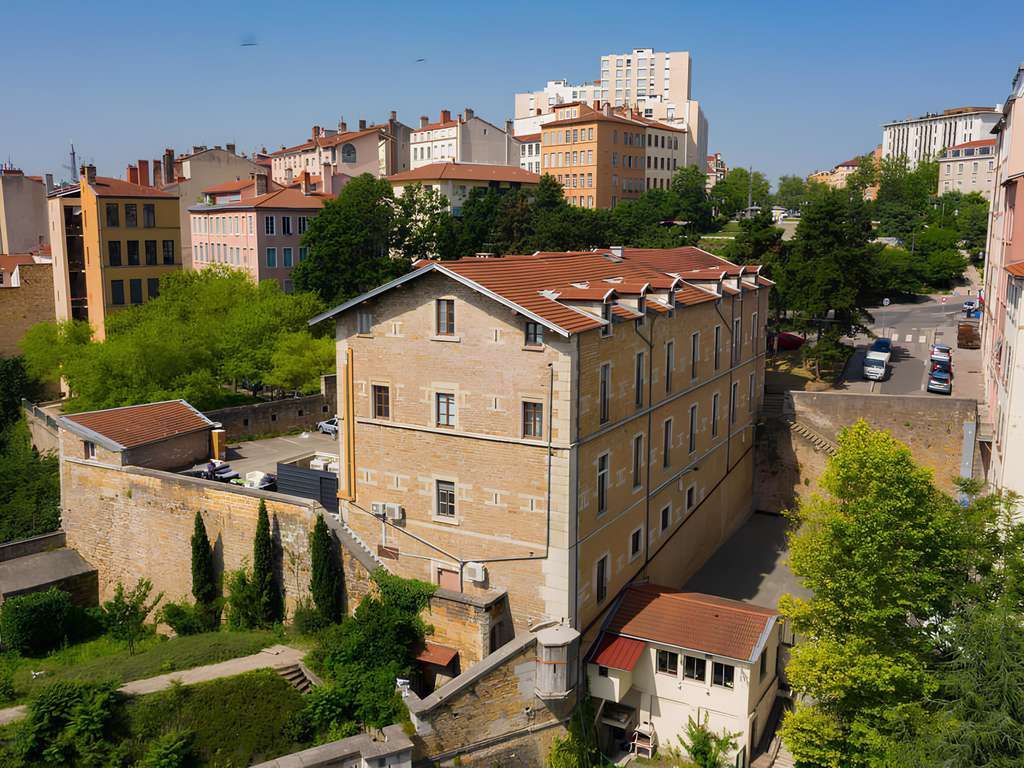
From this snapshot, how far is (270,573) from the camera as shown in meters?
28.2

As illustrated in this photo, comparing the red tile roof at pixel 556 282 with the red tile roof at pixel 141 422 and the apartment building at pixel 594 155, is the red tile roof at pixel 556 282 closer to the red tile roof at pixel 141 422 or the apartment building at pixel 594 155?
the red tile roof at pixel 141 422

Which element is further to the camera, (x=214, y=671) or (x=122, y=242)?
(x=122, y=242)

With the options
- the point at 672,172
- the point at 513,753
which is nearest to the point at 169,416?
the point at 513,753

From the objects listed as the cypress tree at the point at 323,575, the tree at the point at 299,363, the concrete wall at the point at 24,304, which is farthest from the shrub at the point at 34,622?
the concrete wall at the point at 24,304

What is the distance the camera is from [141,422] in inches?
1345

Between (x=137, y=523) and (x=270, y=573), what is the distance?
6580mm

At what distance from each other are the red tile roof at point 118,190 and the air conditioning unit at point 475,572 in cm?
4728

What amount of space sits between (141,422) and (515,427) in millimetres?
17763

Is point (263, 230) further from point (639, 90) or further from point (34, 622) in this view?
point (639, 90)

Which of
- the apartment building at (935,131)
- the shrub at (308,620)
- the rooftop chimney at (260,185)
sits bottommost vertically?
the shrub at (308,620)

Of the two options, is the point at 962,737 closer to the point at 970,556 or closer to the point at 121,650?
the point at 970,556

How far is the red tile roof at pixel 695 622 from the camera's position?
23.7 metres

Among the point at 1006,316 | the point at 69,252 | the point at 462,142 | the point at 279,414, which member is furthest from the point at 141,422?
the point at 462,142

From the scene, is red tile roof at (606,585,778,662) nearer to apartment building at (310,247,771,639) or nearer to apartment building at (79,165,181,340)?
apartment building at (310,247,771,639)
